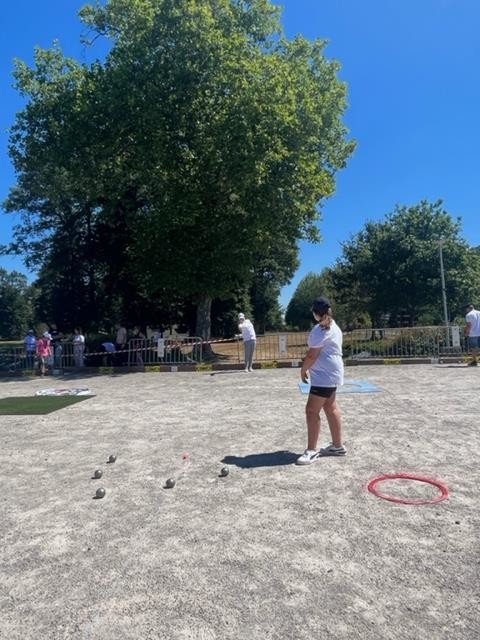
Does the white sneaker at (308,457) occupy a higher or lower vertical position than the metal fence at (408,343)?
lower

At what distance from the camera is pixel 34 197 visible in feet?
119

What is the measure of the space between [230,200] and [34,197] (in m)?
17.9

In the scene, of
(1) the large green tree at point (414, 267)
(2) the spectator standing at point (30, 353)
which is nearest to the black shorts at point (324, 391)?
(2) the spectator standing at point (30, 353)

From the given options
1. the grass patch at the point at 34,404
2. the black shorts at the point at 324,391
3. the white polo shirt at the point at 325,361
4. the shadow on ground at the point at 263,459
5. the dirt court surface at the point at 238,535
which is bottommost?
the dirt court surface at the point at 238,535

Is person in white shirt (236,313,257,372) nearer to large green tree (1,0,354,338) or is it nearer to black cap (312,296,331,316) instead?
large green tree (1,0,354,338)

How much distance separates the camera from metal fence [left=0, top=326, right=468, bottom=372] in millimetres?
20391

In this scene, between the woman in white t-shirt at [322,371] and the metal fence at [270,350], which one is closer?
the woman in white t-shirt at [322,371]

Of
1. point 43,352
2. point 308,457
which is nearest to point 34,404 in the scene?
point 308,457

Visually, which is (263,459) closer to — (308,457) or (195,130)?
(308,457)

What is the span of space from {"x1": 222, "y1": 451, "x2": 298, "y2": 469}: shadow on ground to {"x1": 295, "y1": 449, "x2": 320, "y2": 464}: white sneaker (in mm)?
160

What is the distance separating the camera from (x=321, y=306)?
6.80 meters

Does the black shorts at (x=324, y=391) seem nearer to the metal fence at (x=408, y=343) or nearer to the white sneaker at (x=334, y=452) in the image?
the white sneaker at (x=334, y=452)

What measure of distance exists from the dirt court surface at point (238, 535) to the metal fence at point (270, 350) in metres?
11.6

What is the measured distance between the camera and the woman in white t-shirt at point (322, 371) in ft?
22.0
